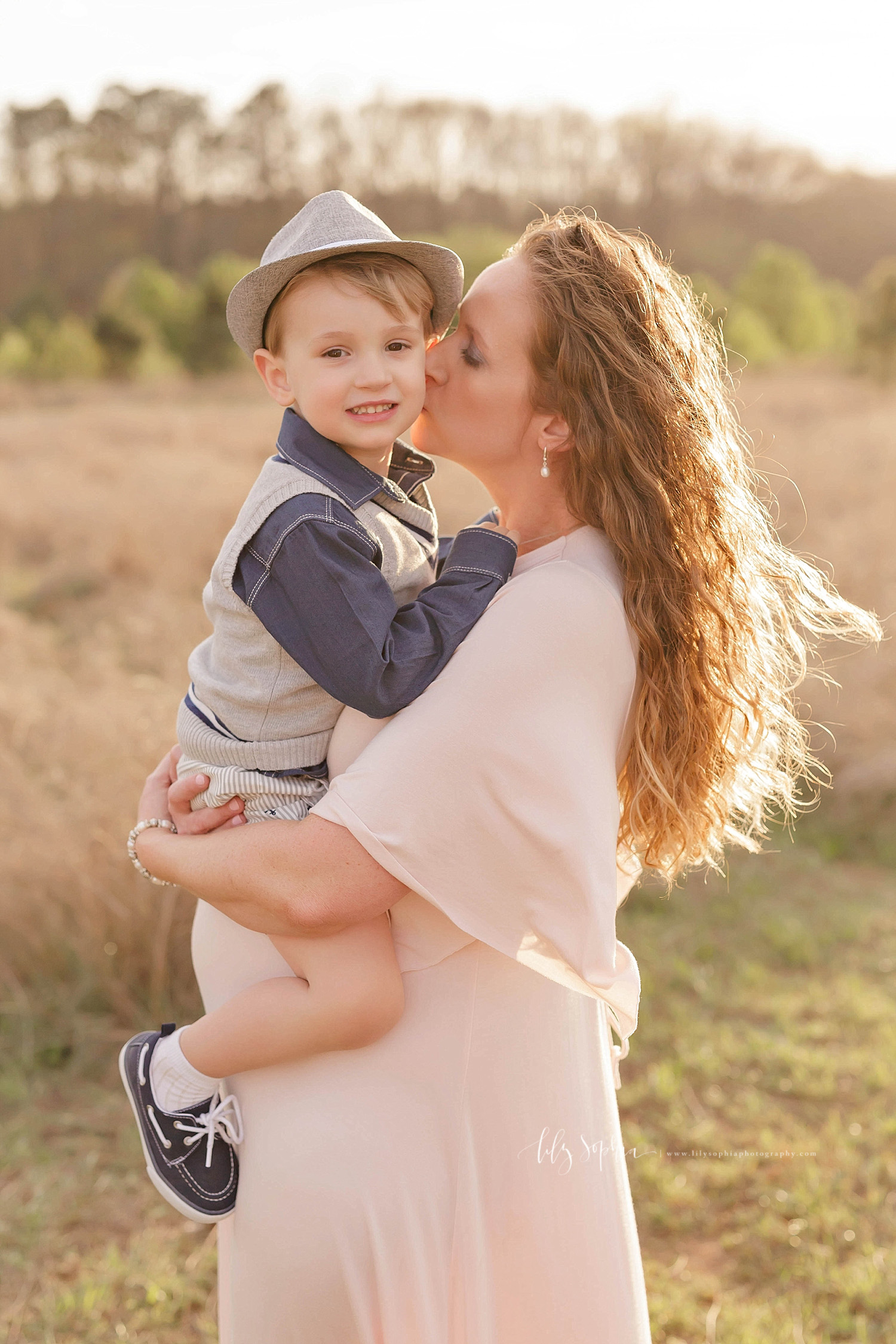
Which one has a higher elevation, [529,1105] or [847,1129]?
[529,1105]

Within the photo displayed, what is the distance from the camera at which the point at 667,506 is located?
5.51ft

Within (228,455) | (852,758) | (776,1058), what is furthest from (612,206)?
(776,1058)

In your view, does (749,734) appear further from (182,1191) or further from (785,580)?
(182,1191)

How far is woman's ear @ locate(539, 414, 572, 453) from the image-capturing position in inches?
69.9

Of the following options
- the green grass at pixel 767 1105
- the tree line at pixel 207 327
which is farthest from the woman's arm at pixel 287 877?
the tree line at pixel 207 327

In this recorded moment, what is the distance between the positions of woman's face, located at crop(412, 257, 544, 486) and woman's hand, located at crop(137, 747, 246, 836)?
0.73 meters

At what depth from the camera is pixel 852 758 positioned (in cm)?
644

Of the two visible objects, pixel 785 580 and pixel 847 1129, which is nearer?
pixel 785 580

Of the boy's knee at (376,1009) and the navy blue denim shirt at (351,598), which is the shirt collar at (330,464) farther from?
the boy's knee at (376,1009)

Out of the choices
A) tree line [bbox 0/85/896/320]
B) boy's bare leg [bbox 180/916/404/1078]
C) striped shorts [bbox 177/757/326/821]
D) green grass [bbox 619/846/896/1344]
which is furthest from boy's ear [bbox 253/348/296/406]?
tree line [bbox 0/85/896/320]

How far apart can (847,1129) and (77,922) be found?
2.86 meters

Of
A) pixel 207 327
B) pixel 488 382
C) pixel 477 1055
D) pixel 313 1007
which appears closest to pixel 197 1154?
pixel 313 1007

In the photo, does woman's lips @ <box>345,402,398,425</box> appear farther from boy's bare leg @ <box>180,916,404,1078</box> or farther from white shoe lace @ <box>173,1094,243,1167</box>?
white shoe lace @ <box>173,1094,243,1167</box>

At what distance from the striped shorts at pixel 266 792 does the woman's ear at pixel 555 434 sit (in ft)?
2.21
